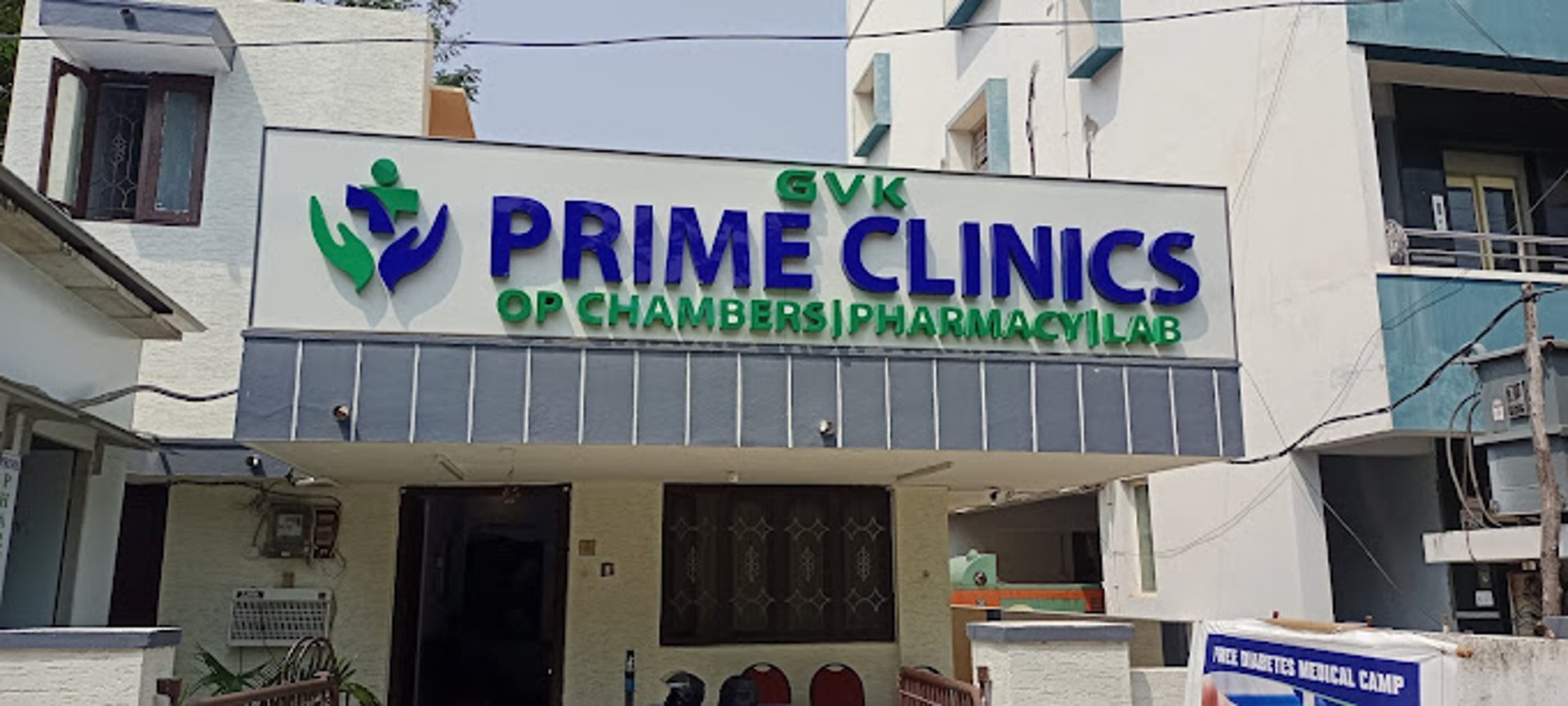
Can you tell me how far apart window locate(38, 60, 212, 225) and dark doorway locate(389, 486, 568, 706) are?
3774 millimetres

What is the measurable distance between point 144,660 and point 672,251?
385 centimetres

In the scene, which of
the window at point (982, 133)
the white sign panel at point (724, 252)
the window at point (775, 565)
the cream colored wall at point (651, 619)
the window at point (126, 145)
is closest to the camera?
the white sign panel at point (724, 252)

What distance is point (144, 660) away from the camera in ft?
21.0

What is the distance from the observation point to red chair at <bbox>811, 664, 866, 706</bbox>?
10188mm

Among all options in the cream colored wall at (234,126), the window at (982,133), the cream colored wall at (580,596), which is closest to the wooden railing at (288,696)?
the cream colored wall at (580,596)

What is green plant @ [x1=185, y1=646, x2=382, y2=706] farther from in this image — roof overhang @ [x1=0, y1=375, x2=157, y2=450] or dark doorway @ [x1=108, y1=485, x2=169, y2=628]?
roof overhang @ [x1=0, y1=375, x2=157, y2=450]

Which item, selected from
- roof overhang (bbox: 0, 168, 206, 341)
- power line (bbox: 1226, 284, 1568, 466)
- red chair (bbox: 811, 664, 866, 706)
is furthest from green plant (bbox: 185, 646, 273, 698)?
power line (bbox: 1226, 284, 1568, 466)

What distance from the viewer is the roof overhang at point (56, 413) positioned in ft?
23.3

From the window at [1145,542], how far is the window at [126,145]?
1170cm

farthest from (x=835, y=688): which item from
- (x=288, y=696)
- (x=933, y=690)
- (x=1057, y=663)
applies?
(x=288, y=696)

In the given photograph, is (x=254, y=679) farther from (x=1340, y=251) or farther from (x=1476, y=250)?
(x=1476, y=250)

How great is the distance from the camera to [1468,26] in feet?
39.1

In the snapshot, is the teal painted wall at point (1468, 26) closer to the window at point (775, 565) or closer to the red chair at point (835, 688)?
the window at point (775, 565)

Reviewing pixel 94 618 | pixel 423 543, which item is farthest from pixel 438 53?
pixel 94 618
